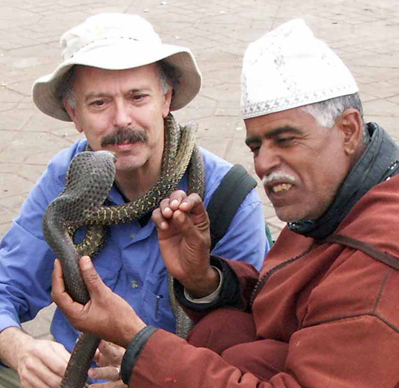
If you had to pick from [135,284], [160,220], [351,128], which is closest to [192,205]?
[160,220]

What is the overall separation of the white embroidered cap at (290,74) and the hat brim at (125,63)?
23.9 inches

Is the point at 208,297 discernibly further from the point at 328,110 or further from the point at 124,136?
the point at 328,110

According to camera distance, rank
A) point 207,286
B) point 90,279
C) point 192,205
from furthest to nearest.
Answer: point 207,286 < point 192,205 < point 90,279

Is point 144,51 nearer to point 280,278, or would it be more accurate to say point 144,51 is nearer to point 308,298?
point 280,278

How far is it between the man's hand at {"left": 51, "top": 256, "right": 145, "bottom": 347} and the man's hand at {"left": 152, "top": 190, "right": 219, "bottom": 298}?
27 cm

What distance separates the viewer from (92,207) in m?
2.31

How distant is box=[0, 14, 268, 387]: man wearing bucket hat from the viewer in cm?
276

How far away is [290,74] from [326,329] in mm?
690

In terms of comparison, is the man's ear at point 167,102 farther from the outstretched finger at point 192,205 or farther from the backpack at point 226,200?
the outstretched finger at point 192,205

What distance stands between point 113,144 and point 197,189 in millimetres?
330

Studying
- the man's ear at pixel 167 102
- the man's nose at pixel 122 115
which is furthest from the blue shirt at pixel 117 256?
the man's nose at pixel 122 115

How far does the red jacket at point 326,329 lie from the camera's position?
70.7 inches

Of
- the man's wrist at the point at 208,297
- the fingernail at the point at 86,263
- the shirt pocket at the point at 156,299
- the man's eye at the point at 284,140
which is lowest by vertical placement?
the shirt pocket at the point at 156,299

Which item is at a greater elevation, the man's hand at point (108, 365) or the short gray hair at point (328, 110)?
the short gray hair at point (328, 110)
